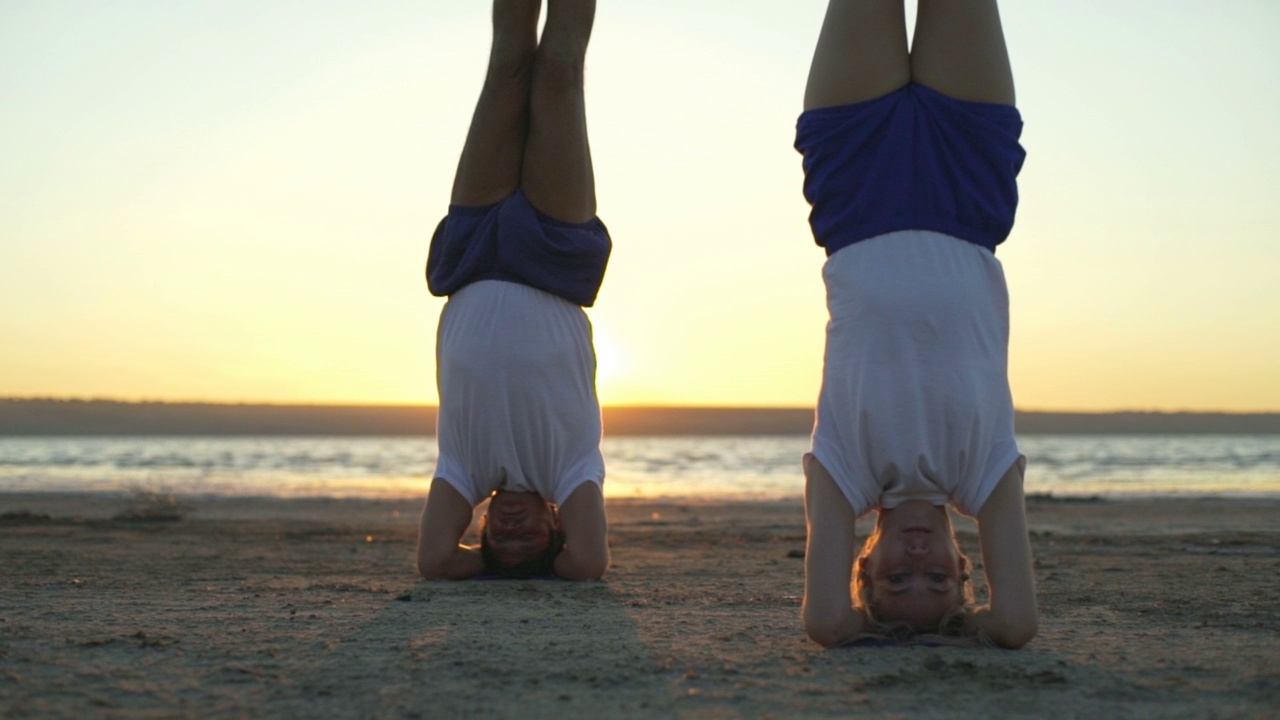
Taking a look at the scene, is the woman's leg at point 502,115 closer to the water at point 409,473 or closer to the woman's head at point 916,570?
Result: the woman's head at point 916,570

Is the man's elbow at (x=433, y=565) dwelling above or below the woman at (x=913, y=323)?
below

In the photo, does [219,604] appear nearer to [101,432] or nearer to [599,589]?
[599,589]

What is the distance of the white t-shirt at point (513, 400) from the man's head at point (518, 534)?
2.6 inches

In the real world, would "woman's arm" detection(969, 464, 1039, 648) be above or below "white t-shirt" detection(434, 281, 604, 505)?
below

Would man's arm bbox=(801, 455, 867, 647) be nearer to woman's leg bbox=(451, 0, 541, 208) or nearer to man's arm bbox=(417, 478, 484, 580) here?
man's arm bbox=(417, 478, 484, 580)

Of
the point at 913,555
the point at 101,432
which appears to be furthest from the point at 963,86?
the point at 101,432

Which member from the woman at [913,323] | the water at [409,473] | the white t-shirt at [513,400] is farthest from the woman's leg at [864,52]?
the water at [409,473]

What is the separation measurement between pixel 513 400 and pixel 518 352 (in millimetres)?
240

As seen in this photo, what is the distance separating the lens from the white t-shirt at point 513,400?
5.49 meters

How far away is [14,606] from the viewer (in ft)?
14.1

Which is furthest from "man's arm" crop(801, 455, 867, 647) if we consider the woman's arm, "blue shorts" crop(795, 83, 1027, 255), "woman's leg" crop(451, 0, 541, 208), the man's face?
"woman's leg" crop(451, 0, 541, 208)

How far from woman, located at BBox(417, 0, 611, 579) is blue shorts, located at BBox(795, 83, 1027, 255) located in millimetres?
1887

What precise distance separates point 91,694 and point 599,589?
2.74m

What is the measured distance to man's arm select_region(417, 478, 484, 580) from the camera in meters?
5.52
